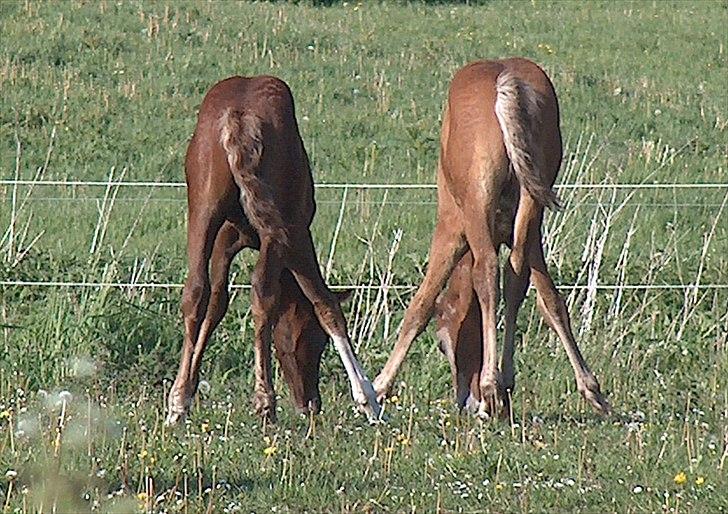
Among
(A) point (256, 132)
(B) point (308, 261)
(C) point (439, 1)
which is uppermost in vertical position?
(A) point (256, 132)

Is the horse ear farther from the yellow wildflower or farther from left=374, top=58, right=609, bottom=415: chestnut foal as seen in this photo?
the yellow wildflower

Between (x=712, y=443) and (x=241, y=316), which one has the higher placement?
(x=712, y=443)

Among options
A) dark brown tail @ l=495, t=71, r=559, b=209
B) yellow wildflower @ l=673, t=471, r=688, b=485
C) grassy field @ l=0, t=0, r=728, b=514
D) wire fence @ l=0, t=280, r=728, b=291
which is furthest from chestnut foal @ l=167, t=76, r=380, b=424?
yellow wildflower @ l=673, t=471, r=688, b=485

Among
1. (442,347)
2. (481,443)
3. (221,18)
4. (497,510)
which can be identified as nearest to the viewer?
(497,510)

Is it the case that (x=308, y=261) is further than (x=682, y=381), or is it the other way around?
(x=682, y=381)

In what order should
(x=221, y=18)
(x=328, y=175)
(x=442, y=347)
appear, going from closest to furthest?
1. (x=442, y=347)
2. (x=328, y=175)
3. (x=221, y=18)

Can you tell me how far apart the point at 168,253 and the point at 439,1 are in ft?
57.9

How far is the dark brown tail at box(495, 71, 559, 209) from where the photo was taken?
258 inches

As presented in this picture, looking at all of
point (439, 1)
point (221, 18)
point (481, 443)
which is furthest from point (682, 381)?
point (439, 1)

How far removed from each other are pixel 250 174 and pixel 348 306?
106 inches

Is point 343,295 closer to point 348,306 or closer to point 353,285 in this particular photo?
point 348,306

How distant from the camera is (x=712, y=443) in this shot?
623cm

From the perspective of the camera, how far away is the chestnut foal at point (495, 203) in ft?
21.9

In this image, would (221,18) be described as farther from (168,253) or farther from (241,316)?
(241,316)
